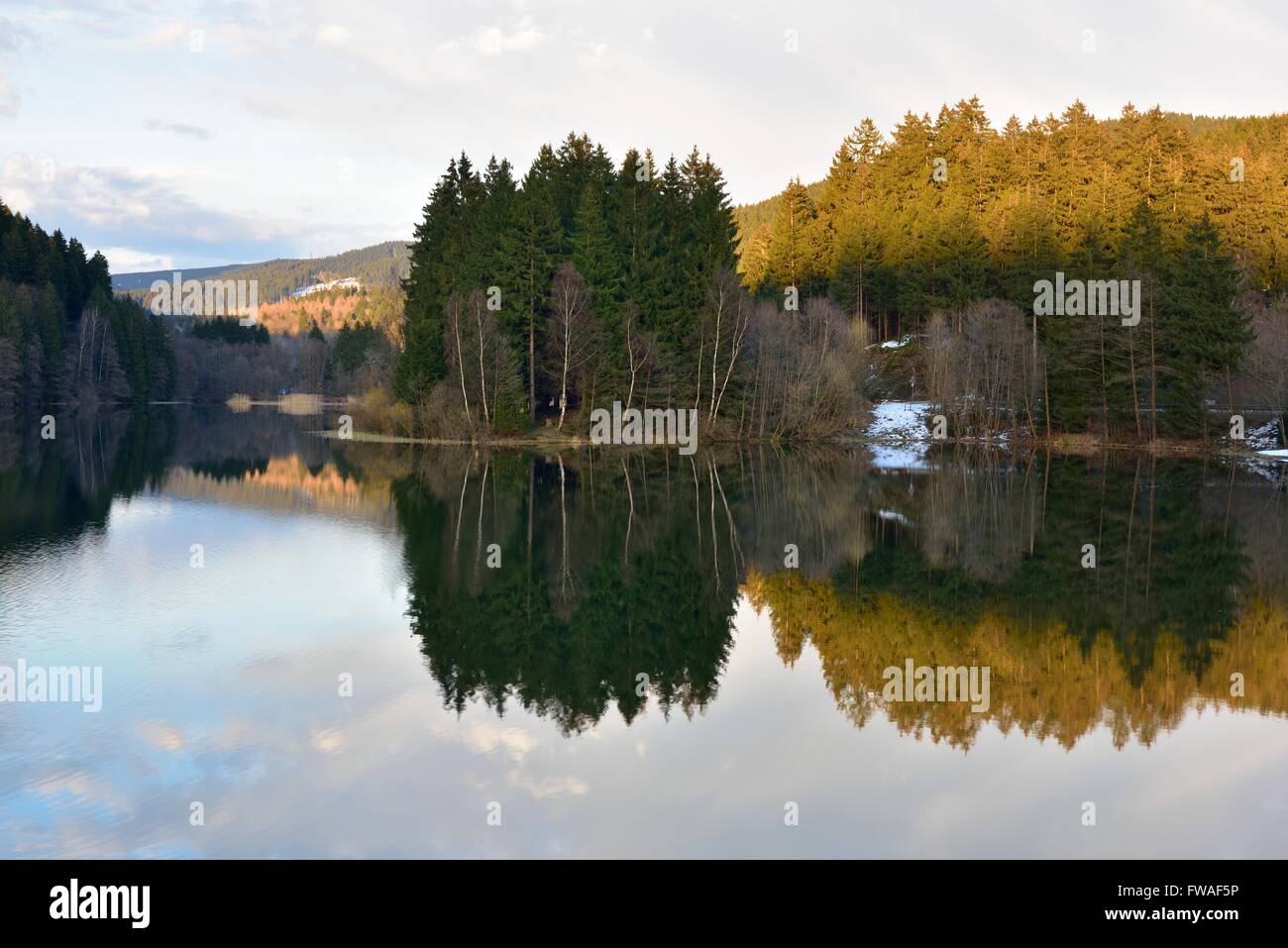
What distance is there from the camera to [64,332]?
10612 centimetres

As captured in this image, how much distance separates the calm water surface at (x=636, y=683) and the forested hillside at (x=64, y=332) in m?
76.8

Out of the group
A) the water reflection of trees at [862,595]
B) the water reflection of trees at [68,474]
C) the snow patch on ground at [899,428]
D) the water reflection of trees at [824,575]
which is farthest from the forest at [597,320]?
the water reflection of trees at [862,595]

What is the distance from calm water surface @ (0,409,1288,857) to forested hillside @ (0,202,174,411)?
76833mm

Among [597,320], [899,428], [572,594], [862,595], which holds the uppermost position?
[597,320]

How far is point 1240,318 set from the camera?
5653cm

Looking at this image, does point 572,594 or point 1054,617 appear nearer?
point 1054,617

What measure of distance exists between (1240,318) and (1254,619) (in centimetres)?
4763

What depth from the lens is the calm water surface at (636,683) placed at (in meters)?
9.28

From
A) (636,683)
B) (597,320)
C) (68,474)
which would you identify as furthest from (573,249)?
(636,683)

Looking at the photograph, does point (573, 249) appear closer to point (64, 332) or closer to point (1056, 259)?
point (1056, 259)

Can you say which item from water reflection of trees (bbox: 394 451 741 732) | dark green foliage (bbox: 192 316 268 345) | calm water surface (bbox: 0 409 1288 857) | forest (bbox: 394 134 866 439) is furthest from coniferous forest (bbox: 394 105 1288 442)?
dark green foliage (bbox: 192 316 268 345)

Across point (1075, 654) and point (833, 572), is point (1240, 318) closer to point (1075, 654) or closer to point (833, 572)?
point (833, 572)

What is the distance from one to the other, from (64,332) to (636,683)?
11397 cm
